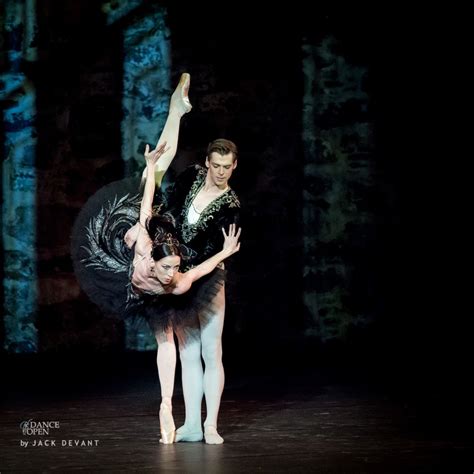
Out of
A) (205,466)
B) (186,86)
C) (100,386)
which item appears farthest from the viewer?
(100,386)

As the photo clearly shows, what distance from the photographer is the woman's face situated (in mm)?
4383

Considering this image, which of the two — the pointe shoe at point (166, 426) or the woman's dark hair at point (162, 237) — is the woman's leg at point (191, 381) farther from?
the woman's dark hair at point (162, 237)

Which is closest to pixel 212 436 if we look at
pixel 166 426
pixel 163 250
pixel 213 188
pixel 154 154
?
pixel 166 426

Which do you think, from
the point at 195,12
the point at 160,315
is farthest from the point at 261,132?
the point at 160,315

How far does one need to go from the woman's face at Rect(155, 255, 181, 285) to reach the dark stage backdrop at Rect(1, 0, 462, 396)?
352 cm

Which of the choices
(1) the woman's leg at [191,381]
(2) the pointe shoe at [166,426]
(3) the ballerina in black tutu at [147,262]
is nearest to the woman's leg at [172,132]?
(3) the ballerina in black tutu at [147,262]

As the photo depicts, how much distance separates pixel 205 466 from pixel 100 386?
2.36 meters

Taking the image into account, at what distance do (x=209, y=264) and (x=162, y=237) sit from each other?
0.72 feet

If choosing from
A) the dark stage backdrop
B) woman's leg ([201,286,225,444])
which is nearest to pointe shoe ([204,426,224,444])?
woman's leg ([201,286,225,444])

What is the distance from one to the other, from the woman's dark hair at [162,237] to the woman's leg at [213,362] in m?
0.29

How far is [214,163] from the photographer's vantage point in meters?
4.59

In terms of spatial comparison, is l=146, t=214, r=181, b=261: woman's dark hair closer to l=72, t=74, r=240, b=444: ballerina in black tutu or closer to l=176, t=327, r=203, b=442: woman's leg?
l=72, t=74, r=240, b=444: ballerina in black tutu

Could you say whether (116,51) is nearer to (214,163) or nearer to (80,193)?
(80,193)

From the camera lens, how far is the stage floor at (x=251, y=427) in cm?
411
